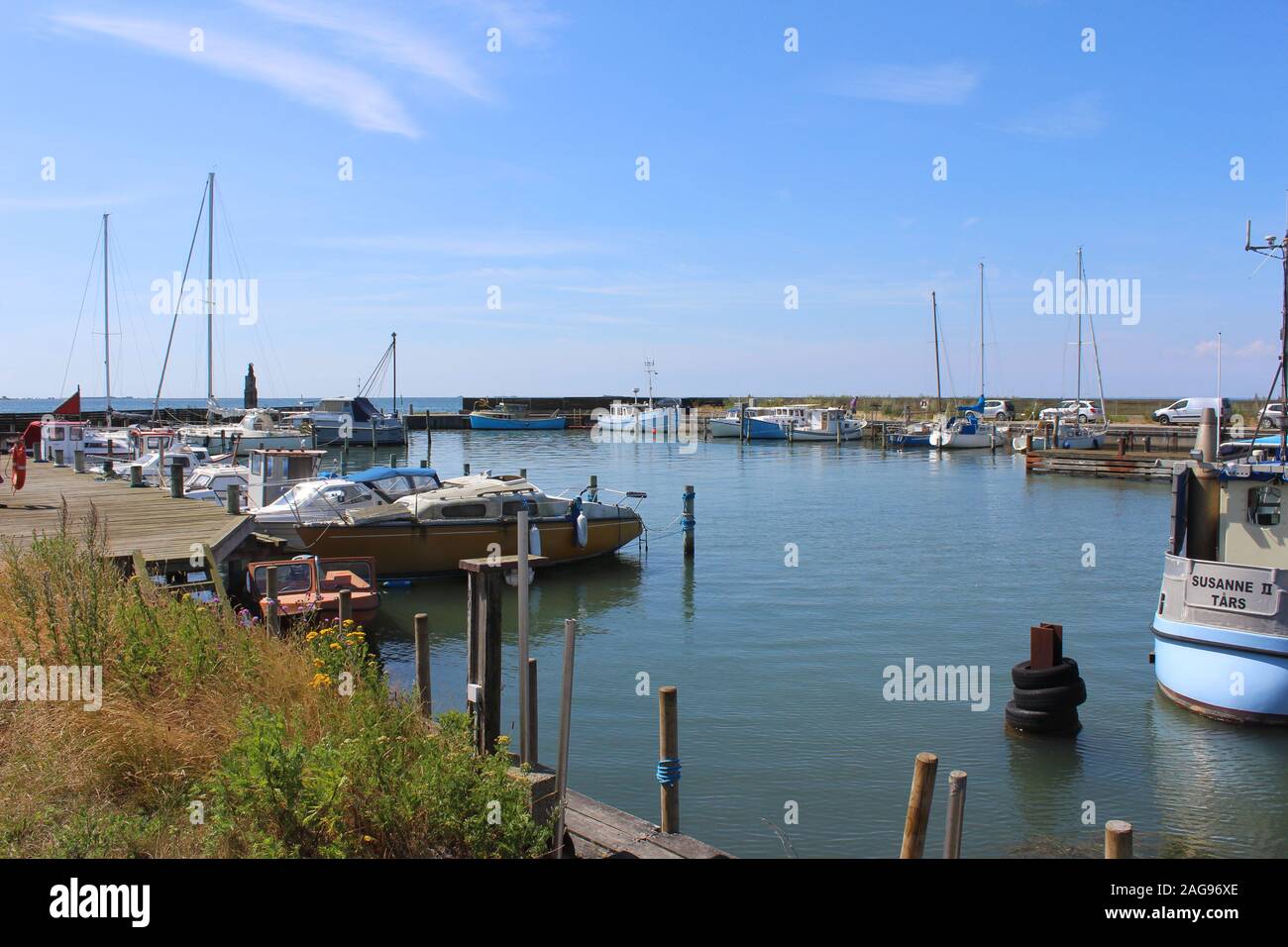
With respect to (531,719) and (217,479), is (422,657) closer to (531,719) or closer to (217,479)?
(531,719)

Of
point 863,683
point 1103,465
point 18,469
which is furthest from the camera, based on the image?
point 1103,465

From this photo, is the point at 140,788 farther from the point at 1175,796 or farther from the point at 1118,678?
the point at 1118,678

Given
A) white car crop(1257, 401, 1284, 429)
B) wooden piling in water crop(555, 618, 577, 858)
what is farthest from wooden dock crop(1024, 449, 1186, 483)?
wooden piling in water crop(555, 618, 577, 858)

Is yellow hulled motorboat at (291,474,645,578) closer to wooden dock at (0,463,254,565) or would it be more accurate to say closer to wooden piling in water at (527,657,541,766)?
wooden dock at (0,463,254,565)

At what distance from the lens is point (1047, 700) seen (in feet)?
45.6

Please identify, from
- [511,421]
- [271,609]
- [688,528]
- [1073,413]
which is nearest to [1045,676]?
[271,609]

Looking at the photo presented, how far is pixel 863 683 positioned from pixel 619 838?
376 inches

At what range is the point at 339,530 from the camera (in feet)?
78.0

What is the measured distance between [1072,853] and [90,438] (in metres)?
46.2

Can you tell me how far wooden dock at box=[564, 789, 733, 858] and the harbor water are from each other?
8.52 feet

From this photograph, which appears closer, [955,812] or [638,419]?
[955,812]

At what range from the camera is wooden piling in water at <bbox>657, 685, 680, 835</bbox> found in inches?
344

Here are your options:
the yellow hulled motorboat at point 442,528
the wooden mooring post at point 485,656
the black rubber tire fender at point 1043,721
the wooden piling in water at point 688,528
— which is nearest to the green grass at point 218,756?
the wooden mooring post at point 485,656
